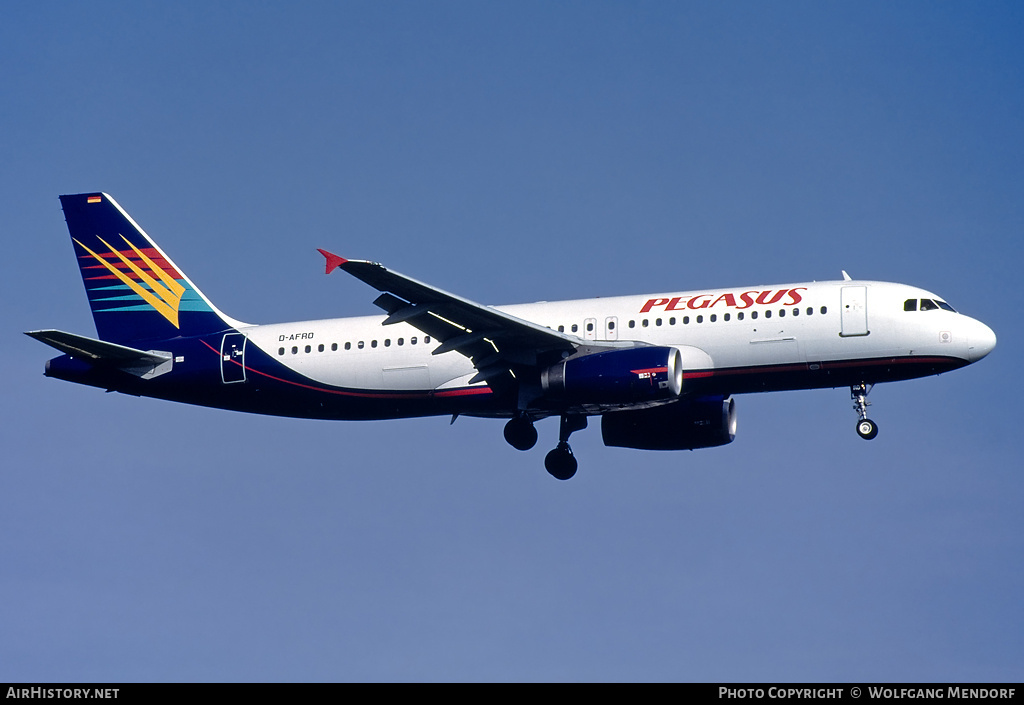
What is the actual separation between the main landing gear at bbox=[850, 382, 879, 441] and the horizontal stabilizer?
21.0m

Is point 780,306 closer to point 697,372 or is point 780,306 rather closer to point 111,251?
point 697,372

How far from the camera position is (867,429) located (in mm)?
41531

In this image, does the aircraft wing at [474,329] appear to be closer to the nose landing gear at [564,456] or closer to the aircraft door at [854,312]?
the nose landing gear at [564,456]

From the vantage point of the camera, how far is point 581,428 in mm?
45844

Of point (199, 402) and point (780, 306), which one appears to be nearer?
point (780, 306)

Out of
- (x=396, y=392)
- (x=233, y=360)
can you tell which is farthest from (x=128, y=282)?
(x=396, y=392)

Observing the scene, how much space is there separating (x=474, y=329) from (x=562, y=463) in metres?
6.54

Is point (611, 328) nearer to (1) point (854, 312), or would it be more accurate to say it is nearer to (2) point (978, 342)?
(1) point (854, 312)

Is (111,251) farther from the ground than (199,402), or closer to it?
farther from the ground
